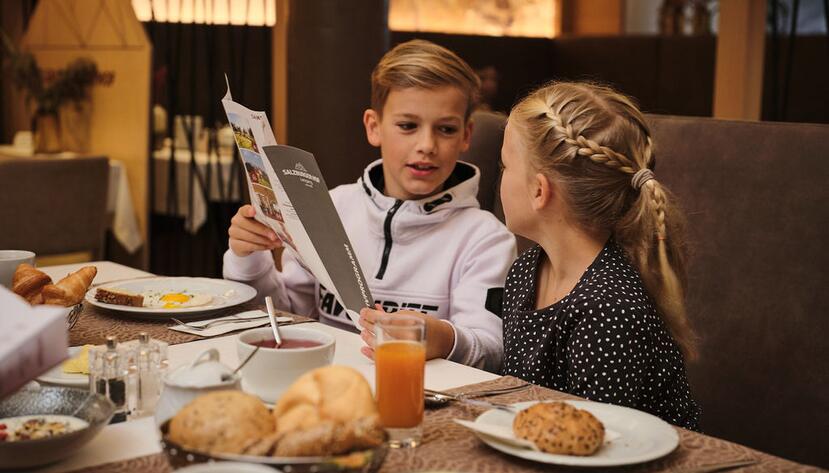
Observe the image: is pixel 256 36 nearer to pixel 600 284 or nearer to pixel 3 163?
pixel 3 163

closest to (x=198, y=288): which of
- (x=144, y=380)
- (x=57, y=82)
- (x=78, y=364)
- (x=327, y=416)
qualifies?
(x=78, y=364)

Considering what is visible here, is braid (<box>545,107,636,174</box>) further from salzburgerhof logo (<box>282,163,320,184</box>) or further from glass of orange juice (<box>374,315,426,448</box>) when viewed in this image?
glass of orange juice (<box>374,315,426,448</box>)

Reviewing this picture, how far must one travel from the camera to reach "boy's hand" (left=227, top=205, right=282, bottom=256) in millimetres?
1882

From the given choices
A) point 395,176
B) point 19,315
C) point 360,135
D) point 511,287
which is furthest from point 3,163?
point 19,315

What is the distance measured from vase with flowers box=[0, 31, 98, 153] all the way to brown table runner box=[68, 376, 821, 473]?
430 cm

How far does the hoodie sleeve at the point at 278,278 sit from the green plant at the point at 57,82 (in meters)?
3.12

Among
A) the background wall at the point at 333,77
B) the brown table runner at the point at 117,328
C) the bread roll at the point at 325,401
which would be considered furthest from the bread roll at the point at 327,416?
the background wall at the point at 333,77

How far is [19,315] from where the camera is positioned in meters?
0.85

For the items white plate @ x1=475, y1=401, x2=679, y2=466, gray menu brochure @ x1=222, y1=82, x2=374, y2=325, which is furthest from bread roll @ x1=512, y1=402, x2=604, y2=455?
gray menu brochure @ x1=222, y1=82, x2=374, y2=325

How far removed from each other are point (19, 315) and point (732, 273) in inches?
55.3

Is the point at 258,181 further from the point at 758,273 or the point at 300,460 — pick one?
the point at 758,273

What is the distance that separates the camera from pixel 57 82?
16.1ft

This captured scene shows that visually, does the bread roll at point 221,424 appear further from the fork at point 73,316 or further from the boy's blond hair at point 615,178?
the boy's blond hair at point 615,178

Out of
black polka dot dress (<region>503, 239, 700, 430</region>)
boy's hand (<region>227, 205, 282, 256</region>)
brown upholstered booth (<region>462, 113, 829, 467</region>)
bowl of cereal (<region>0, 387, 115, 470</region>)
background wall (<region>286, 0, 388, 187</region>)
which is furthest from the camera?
background wall (<region>286, 0, 388, 187</region>)
